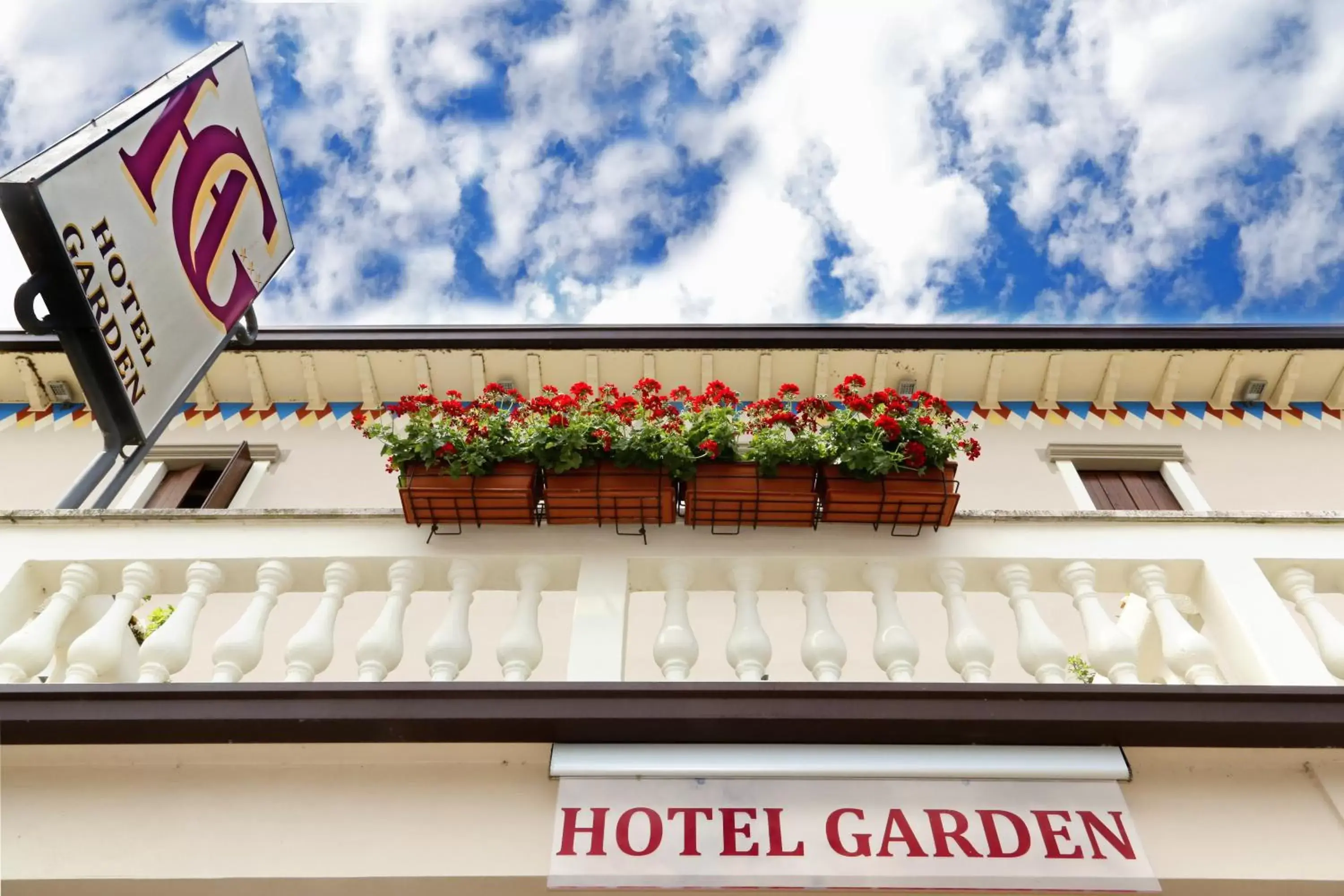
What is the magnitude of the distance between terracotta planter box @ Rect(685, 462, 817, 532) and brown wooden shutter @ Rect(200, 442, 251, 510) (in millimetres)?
5984

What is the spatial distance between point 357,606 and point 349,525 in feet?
12.6

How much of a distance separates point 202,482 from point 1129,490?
9.58 m

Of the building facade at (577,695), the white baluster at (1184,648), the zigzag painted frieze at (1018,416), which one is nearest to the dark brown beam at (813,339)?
the zigzag painted frieze at (1018,416)

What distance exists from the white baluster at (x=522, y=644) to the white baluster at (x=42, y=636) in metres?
2.03

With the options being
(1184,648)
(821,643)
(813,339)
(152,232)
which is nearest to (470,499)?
(821,643)

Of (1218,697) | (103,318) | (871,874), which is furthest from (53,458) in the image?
(1218,697)

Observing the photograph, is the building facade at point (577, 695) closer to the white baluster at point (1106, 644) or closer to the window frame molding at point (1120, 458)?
the white baluster at point (1106, 644)

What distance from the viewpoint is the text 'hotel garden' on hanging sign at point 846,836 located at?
364 centimetres

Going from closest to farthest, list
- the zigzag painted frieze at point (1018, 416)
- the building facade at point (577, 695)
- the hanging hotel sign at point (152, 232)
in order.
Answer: the building facade at point (577, 695) < the hanging hotel sign at point (152, 232) < the zigzag painted frieze at point (1018, 416)

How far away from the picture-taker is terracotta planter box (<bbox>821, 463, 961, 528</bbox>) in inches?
207

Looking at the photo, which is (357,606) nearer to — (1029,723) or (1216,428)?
(1029,723)

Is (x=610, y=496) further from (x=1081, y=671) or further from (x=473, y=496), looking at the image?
(x=1081, y=671)

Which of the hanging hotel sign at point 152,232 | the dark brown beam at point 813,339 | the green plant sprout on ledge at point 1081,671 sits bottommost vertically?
the green plant sprout on ledge at point 1081,671

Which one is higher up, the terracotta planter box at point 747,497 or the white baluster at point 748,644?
the terracotta planter box at point 747,497
